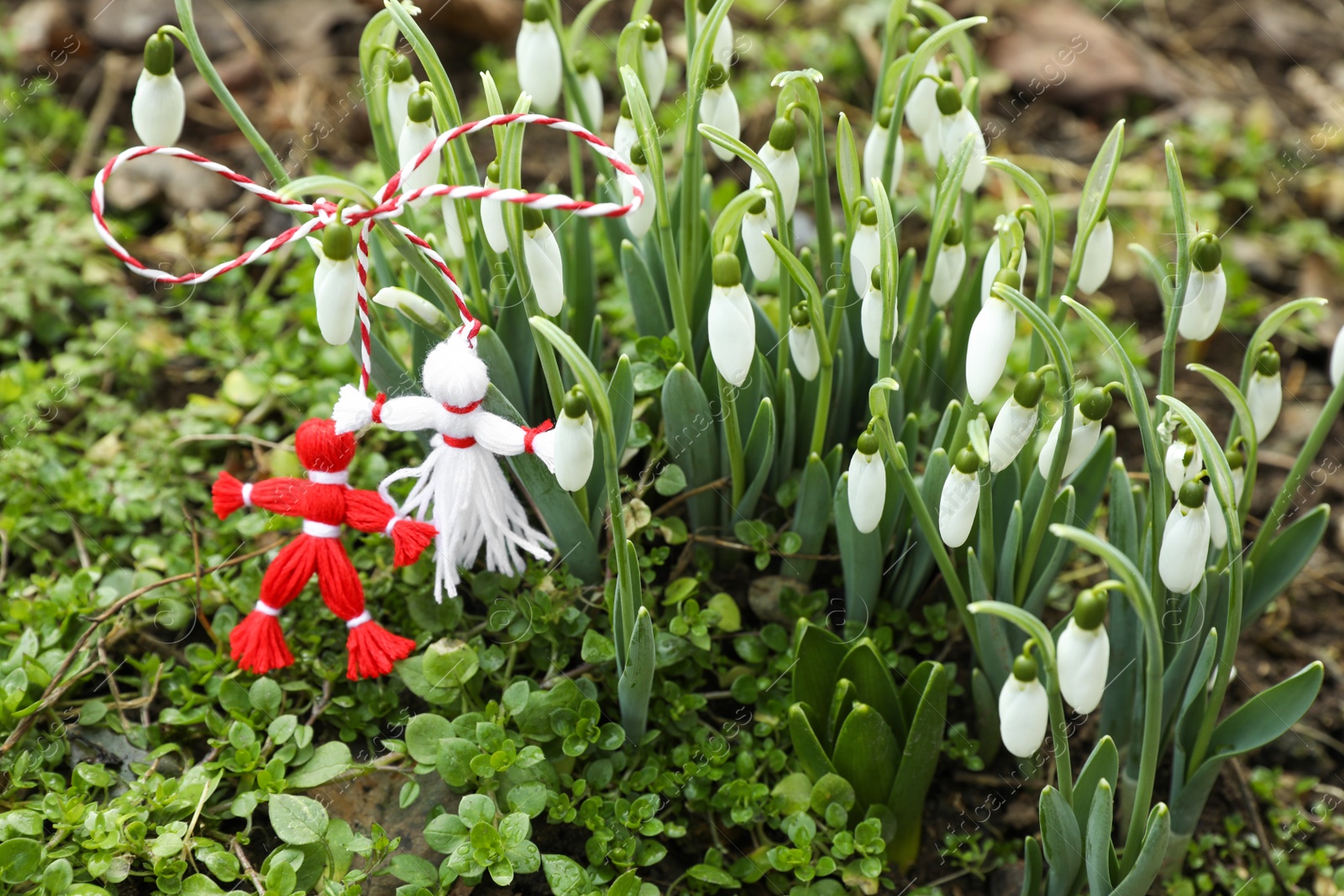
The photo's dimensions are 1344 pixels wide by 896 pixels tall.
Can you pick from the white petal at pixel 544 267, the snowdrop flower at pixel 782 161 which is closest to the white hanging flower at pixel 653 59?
the snowdrop flower at pixel 782 161

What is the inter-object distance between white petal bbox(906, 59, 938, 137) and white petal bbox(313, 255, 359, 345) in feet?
2.69

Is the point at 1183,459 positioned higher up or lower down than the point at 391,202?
lower down

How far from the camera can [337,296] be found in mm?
1205

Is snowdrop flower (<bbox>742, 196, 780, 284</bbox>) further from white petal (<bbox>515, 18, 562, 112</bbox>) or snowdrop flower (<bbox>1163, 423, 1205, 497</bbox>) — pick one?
snowdrop flower (<bbox>1163, 423, 1205, 497</bbox>)

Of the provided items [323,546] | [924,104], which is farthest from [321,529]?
[924,104]

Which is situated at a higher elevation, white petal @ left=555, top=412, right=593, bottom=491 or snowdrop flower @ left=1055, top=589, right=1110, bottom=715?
white petal @ left=555, top=412, right=593, bottom=491

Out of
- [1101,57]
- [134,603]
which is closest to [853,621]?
[134,603]

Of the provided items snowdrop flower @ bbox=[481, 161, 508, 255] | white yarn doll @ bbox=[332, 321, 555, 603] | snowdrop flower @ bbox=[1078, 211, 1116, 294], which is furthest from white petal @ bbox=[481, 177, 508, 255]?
snowdrop flower @ bbox=[1078, 211, 1116, 294]

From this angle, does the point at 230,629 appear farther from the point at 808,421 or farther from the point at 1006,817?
the point at 1006,817

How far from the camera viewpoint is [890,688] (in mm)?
1469

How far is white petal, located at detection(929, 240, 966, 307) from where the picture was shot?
1.52 meters

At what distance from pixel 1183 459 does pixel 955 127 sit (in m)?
0.53

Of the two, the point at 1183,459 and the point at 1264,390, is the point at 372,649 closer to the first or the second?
the point at 1183,459

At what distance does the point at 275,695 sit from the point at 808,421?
2.77 ft
